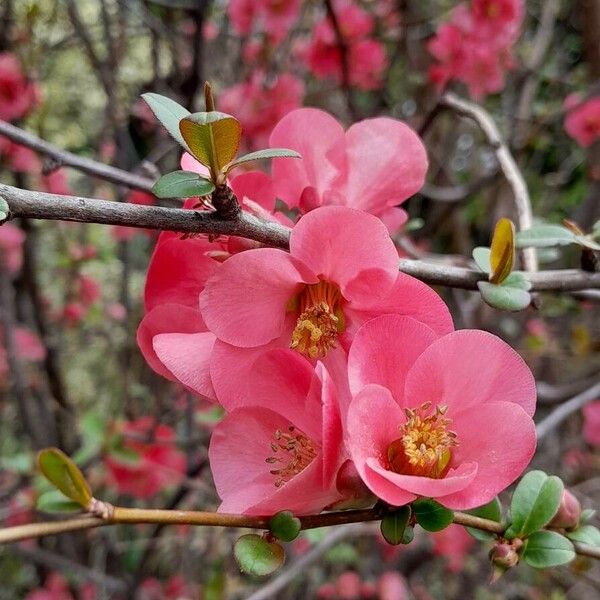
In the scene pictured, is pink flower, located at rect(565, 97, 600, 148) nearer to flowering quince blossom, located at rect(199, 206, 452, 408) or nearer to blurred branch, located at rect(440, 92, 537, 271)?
blurred branch, located at rect(440, 92, 537, 271)

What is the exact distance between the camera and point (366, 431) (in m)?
0.36

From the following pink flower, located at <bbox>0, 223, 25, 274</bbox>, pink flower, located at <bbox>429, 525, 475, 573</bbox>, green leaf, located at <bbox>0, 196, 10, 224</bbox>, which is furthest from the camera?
pink flower, located at <bbox>429, 525, 475, 573</bbox>

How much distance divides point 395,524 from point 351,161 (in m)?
0.28

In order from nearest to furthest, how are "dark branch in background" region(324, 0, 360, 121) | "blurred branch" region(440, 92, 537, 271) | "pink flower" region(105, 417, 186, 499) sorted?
"blurred branch" region(440, 92, 537, 271), "dark branch in background" region(324, 0, 360, 121), "pink flower" region(105, 417, 186, 499)

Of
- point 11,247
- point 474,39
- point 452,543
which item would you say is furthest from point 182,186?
point 474,39

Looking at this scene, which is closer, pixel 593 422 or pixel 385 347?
pixel 385 347

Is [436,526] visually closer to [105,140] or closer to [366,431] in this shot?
[366,431]

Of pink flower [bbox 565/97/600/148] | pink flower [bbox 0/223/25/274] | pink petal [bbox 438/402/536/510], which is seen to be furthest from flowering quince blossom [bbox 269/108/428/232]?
pink flower [bbox 565/97/600/148]

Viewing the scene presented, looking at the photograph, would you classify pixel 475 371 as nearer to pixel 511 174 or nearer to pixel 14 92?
pixel 511 174

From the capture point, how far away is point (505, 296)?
447 millimetres

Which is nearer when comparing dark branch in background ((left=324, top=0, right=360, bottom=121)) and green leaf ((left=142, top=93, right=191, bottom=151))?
green leaf ((left=142, top=93, right=191, bottom=151))

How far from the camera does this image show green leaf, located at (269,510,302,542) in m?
0.36

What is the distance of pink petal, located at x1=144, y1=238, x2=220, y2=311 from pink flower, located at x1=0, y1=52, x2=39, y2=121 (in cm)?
146

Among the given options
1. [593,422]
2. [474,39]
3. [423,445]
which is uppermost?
[474,39]
